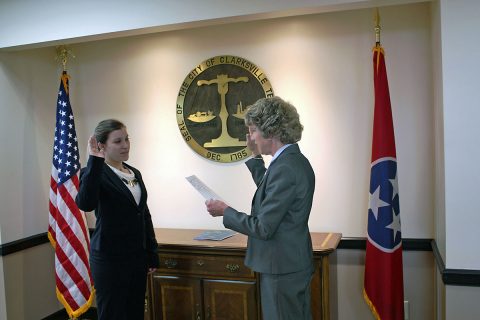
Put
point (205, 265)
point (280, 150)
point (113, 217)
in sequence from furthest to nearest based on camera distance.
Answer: point (205, 265) → point (113, 217) → point (280, 150)

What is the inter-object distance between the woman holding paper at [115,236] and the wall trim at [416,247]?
3.98 feet

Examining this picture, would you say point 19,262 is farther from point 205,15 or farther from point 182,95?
point 205,15

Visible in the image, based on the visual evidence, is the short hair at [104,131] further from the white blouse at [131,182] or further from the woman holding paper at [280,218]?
the woman holding paper at [280,218]

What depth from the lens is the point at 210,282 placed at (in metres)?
2.71

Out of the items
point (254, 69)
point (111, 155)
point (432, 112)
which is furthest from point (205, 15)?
point (432, 112)

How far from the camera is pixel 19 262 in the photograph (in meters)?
3.22

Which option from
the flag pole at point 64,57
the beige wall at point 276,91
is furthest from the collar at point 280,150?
the flag pole at point 64,57

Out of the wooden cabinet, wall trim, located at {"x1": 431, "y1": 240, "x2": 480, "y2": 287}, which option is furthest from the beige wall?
wall trim, located at {"x1": 431, "y1": 240, "x2": 480, "y2": 287}

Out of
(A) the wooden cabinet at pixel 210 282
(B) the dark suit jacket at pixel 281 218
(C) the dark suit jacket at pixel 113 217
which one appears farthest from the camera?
(A) the wooden cabinet at pixel 210 282

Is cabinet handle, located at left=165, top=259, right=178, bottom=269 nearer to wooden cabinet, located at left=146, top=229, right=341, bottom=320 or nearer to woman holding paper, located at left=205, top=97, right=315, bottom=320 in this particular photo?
wooden cabinet, located at left=146, top=229, right=341, bottom=320

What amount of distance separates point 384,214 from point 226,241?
3.11 ft

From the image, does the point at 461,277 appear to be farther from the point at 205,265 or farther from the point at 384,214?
the point at 205,265

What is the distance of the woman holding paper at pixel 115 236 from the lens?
2.23 meters

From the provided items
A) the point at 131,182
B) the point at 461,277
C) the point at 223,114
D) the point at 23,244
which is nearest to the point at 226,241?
the point at 131,182
